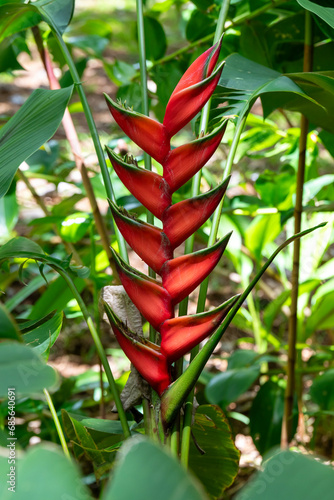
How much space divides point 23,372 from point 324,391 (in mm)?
778

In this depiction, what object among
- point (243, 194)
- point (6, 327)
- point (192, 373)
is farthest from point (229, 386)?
point (6, 327)

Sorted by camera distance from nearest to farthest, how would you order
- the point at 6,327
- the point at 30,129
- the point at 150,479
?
the point at 150,479 < the point at 6,327 < the point at 30,129

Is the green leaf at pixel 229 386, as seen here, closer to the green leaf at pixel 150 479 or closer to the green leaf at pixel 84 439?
the green leaf at pixel 84 439

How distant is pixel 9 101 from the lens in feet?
8.73

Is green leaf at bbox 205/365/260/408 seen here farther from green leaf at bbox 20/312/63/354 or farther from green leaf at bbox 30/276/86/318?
green leaf at bbox 20/312/63/354

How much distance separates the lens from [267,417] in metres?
0.92

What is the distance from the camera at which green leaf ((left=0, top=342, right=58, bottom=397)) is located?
0.24 m

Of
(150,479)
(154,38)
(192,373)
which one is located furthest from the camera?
(154,38)

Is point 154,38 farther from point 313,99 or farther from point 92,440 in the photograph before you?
point 92,440

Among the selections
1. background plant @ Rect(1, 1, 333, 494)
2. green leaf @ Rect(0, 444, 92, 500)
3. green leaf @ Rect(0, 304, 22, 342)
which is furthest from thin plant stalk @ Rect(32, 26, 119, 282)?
green leaf @ Rect(0, 444, 92, 500)

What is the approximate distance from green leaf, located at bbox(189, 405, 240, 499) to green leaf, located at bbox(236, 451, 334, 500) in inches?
13.3

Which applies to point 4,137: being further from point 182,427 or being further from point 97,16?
point 97,16

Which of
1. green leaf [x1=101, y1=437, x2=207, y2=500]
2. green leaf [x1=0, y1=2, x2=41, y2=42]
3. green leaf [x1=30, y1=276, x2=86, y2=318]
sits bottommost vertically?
green leaf [x1=30, y1=276, x2=86, y2=318]

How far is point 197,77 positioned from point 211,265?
18cm
